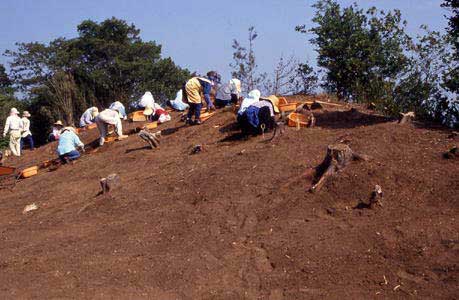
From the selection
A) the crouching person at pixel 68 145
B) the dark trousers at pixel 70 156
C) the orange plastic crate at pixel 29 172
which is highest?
the crouching person at pixel 68 145

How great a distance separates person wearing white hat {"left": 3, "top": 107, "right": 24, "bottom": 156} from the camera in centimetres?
1759

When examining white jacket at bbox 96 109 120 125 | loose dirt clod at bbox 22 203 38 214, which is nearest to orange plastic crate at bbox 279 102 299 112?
white jacket at bbox 96 109 120 125

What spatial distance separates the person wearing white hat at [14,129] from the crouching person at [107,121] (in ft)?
12.1

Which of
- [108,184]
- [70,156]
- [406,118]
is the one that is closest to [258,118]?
[406,118]

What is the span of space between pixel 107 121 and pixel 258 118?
466 centimetres

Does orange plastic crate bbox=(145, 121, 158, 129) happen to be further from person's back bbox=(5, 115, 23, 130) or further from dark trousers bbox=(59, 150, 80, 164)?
person's back bbox=(5, 115, 23, 130)

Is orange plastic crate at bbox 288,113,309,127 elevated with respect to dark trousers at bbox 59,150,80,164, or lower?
→ elevated

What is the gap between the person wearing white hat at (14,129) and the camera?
1759 cm

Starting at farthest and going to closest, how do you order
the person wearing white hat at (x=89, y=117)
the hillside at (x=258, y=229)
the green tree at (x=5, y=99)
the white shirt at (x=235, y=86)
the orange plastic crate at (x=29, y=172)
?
the green tree at (x=5, y=99), the person wearing white hat at (x=89, y=117), the white shirt at (x=235, y=86), the orange plastic crate at (x=29, y=172), the hillside at (x=258, y=229)

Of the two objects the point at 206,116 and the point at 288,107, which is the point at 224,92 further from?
the point at 288,107

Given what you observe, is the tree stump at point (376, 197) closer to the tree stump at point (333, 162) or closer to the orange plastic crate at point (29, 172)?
the tree stump at point (333, 162)

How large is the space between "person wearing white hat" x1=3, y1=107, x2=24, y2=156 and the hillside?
6903 mm

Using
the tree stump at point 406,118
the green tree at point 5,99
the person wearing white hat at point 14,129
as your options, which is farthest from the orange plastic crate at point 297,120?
the green tree at point 5,99

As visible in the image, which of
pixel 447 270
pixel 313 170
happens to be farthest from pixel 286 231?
pixel 447 270
